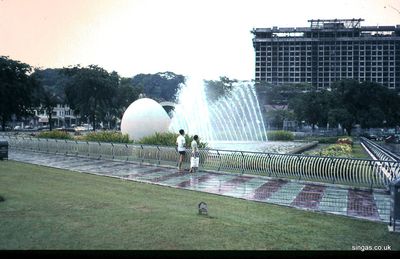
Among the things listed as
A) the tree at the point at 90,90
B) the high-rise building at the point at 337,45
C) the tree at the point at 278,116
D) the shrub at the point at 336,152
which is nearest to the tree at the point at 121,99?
the tree at the point at 90,90

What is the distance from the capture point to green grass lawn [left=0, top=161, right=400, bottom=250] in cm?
571

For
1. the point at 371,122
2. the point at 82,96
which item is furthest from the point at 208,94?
the point at 371,122

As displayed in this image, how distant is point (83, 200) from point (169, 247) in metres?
3.88

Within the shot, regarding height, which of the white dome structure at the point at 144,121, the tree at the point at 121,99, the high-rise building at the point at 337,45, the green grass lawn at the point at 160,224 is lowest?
the green grass lawn at the point at 160,224

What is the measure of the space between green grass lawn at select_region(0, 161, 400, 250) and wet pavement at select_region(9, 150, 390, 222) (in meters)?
0.73

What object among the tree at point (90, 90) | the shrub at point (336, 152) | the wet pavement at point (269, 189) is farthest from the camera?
the tree at point (90, 90)

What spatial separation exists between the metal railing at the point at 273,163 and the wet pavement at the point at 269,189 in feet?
1.12

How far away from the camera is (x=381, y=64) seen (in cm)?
1365

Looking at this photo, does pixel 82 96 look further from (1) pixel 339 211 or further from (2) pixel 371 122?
(1) pixel 339 211

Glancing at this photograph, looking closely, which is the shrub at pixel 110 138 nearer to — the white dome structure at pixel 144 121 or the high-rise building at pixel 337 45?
the white dome structure at pixel 144 121

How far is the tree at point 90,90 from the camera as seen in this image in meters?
45.1

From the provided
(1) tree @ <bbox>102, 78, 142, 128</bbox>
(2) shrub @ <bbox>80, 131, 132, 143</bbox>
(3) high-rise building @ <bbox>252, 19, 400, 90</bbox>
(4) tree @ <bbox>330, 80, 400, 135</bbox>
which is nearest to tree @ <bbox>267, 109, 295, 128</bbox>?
(4) tree @ <bbox>330, 80, 400, 135</bbox>

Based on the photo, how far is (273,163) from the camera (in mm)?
13305

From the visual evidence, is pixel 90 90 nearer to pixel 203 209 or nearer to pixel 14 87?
pixel 14 87
